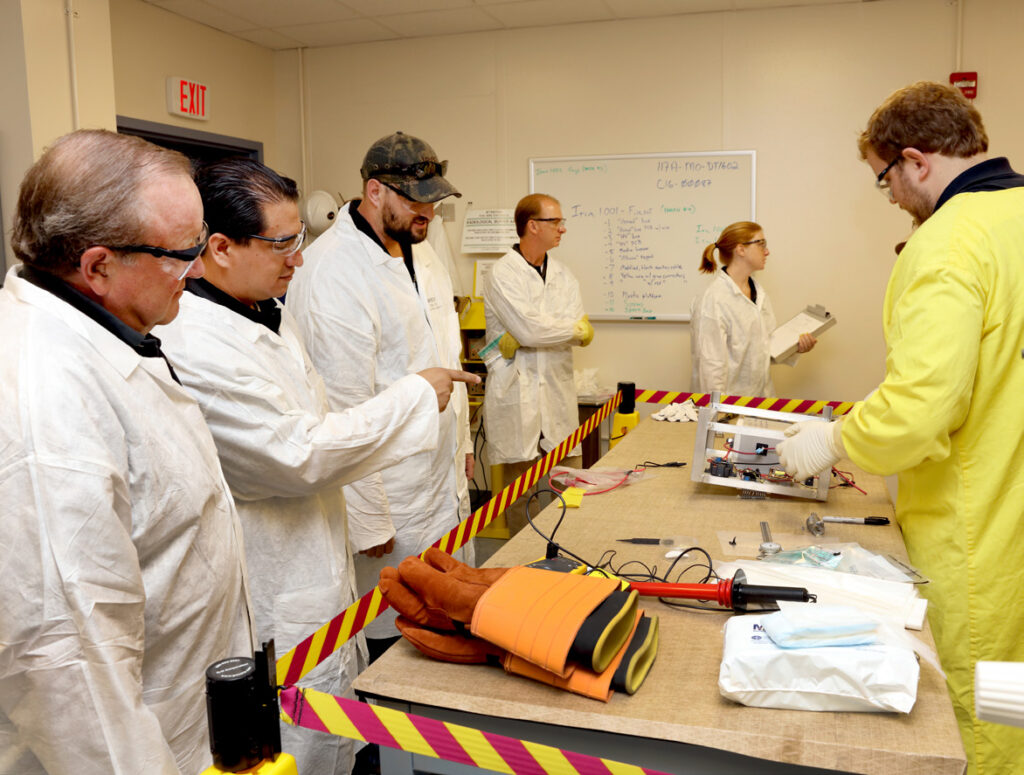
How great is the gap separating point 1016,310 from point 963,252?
155mm

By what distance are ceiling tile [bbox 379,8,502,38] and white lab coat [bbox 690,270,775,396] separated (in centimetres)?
211

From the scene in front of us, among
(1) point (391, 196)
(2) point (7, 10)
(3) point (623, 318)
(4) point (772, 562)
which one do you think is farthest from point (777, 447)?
(2) point (7, 10)

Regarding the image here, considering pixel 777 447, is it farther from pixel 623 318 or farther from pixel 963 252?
pixel 623 318

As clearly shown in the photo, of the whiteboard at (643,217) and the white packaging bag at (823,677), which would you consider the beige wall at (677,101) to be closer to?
the whiteboard at (643,217)

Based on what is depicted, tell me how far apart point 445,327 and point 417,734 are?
167 cm

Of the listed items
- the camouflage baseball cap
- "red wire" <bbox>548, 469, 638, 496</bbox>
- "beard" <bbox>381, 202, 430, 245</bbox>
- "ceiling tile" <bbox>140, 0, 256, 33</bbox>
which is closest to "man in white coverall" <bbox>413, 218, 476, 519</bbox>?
"beard" <bbox>381, 202, 430, 245</bbox>

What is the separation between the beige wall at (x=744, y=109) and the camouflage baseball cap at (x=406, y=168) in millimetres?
2712

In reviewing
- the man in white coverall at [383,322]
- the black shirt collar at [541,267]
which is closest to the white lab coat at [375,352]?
the man in white coverall at [383,322]

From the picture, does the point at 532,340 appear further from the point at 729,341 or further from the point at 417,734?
the point at 417,734

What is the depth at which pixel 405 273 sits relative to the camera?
2.54 metres

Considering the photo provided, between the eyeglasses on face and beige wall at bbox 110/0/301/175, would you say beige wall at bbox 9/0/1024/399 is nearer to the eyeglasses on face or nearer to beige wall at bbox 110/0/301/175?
beige wall at bbox 110/0/301/175

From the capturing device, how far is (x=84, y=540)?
1.04 meters

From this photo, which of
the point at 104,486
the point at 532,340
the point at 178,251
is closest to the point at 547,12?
the point at 532,340

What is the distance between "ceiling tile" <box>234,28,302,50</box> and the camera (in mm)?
5105
